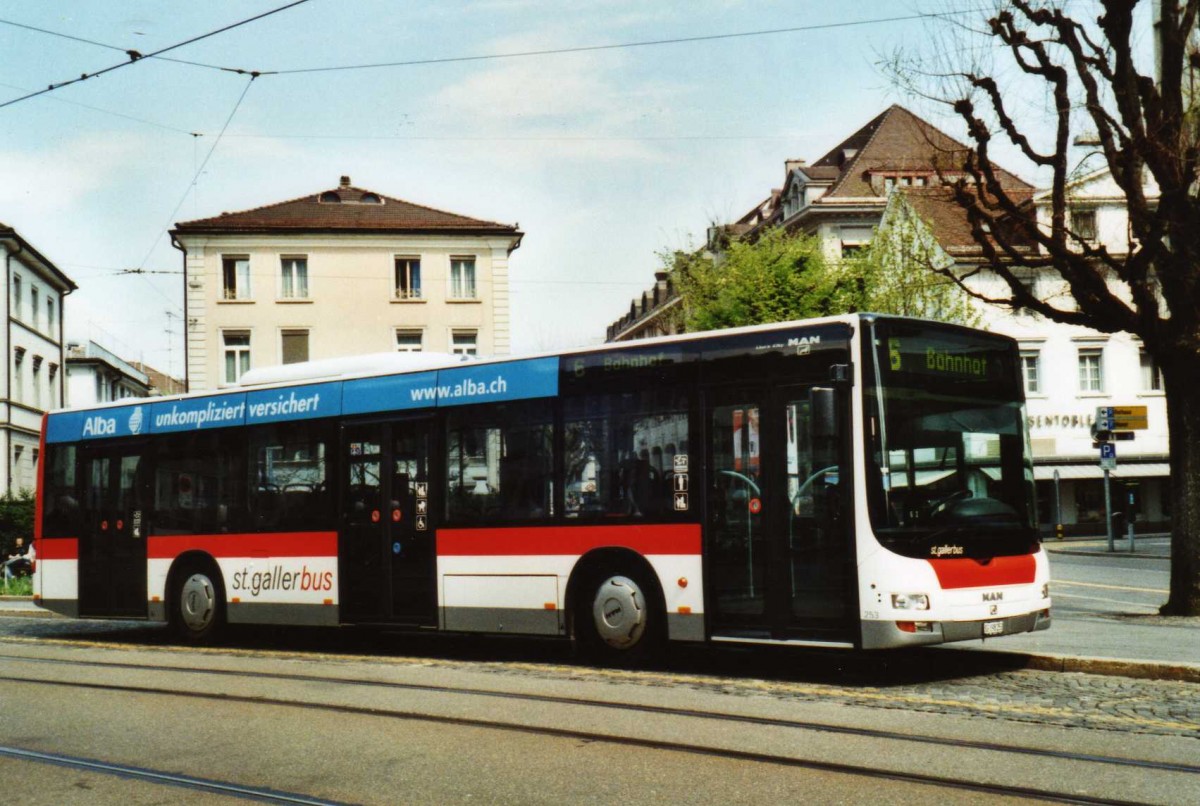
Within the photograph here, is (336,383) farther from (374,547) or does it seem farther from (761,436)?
(761,436)

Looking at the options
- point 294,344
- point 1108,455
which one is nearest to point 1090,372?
point 1108,455

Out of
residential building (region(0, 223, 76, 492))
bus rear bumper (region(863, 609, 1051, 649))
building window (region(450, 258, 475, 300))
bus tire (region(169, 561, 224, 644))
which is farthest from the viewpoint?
building window (region(450, 258, 475, 300))

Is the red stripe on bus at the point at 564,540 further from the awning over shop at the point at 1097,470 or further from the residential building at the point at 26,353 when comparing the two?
the residential building at the point at 26,353

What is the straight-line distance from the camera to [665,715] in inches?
347

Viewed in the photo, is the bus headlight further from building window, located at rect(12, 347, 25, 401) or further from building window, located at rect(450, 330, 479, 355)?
building window, located at rect(12, 347, 25, 401)

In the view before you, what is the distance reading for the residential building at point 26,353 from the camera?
51.4 m

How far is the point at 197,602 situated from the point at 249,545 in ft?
3.77

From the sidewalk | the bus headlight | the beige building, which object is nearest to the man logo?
the bus headlight

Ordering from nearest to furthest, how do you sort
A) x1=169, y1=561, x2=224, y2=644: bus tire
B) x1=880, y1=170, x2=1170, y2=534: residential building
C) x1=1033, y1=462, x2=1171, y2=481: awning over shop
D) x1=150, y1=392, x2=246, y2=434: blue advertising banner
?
x1=150, y1=392, x2=246, y2=434: blue advertising banner < x1=169, y1=561, x2=224, y2=644: bus tire < x1=1033, y1=462, x2=1171, y2=481: awning over shop < x1=880, y1=170, x2=1170, y2=534: residential building

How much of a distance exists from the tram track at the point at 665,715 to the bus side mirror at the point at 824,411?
7.51 feet

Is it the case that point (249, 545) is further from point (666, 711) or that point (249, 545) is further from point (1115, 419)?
point (1115, 419)

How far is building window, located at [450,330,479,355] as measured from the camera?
52.3 meters

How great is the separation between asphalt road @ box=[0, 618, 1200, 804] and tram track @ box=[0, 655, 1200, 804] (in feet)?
0.08

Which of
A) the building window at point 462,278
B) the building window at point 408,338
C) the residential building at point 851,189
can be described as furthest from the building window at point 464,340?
the residential building at point 851,189
